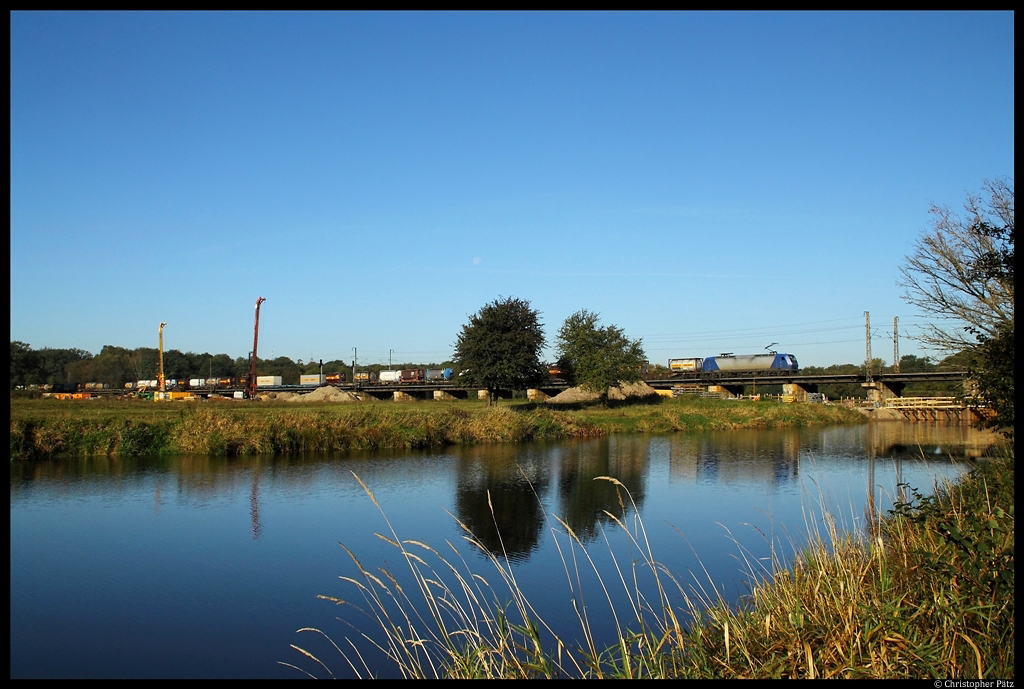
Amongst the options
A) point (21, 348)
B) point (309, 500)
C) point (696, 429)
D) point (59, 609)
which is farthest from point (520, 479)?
point (21, 348)

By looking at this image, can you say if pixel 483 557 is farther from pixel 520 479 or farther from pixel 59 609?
pixel 520 479

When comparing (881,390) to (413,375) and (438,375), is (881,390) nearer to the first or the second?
(438,375)

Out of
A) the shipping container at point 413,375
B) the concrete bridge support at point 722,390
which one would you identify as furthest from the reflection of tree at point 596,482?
the shipping container at point 413,375

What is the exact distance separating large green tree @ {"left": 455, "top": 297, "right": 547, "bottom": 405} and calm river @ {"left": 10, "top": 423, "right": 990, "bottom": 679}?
18.7 m

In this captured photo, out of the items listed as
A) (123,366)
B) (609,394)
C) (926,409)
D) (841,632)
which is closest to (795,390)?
(926,409)

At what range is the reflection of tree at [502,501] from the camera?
12719mm

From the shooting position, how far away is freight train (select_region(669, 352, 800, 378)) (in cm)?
7706

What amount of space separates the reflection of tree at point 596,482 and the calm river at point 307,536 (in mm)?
117

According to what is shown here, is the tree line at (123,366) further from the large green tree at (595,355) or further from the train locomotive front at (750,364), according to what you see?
the train locomotive front at (750,364)

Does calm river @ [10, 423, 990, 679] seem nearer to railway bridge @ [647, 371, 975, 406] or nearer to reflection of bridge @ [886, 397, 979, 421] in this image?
reflection of bridge @ [886, 397, 979, 421]

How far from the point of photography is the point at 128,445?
80.2 ft

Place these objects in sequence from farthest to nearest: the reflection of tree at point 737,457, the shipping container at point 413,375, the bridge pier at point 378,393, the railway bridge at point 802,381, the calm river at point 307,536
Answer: the shipping container at point 413,375
the bridge pier at point 378,393
the railway bridge at point 802,381
the reflection of tree at point 737,457
the calm river at point 307,536

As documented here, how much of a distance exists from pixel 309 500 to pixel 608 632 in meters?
10.1

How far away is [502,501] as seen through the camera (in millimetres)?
16875
